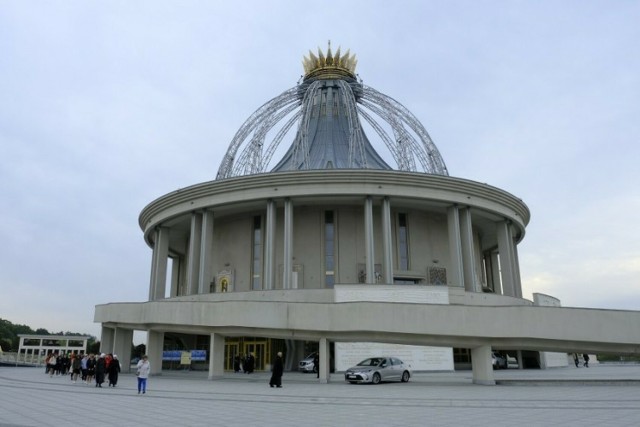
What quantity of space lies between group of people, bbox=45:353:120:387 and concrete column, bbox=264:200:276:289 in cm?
1131

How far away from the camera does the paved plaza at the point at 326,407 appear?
35.6ft

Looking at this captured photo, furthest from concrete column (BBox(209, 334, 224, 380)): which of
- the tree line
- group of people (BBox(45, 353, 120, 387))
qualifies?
the tree line

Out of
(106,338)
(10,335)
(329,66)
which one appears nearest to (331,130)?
(329,66)

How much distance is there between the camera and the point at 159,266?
41.7 m

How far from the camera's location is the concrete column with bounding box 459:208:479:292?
36562 mm

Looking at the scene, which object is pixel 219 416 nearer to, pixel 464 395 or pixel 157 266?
pixel 464 395

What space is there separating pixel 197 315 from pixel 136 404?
1057 centimetres

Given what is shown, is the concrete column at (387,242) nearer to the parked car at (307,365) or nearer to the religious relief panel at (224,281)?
the parked car at (307,365)

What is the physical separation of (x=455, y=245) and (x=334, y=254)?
831 cm

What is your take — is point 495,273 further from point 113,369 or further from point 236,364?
point 113,369

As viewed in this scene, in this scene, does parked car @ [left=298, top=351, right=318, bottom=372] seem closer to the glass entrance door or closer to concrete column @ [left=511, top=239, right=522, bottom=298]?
the glass entrance door

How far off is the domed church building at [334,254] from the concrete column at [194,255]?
0.11 metres

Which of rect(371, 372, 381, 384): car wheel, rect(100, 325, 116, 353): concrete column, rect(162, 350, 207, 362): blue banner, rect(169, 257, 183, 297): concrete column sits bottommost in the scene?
rect(371, 372, 381, 384): car wheel

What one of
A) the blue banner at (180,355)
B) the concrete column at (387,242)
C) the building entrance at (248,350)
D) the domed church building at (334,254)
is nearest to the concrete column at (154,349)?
the domed church building at (334,254)
